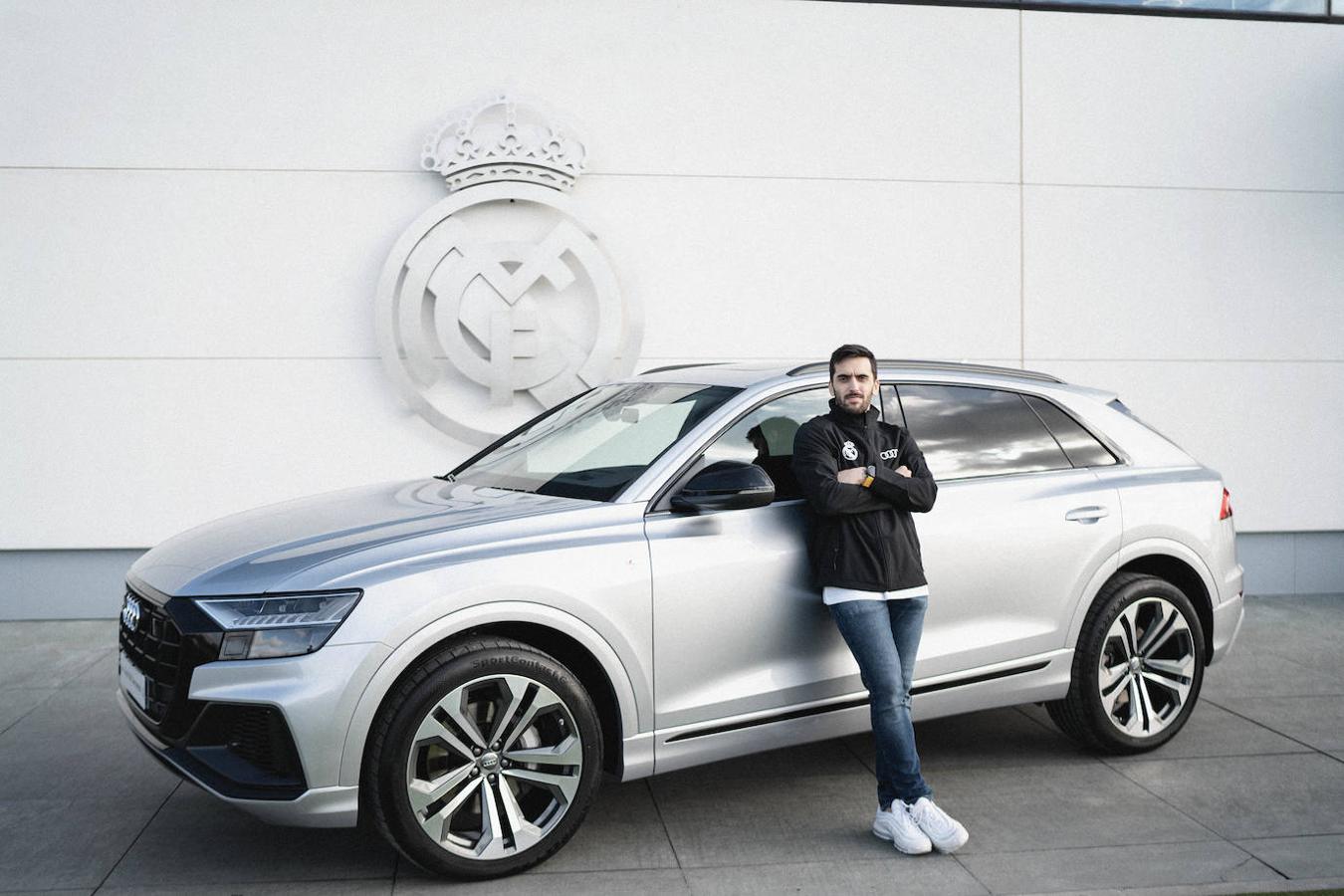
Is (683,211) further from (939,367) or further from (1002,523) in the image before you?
(1002,523)

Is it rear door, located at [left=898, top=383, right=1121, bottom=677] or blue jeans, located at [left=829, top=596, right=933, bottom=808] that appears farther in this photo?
rear door, located at [left=898, top=383, right=1121, bottom=677]

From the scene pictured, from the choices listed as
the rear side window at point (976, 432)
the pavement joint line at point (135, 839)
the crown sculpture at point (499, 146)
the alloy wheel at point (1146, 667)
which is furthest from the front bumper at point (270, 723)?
the crown sculpture at point (499, 146)

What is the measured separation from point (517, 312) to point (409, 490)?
377 cm

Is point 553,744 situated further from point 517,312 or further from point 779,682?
point 517,312

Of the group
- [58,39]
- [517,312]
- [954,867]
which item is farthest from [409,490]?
[58,39]

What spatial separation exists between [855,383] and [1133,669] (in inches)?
79.5

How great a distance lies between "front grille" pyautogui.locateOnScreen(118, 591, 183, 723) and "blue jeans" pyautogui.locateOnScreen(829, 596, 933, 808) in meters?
2.24

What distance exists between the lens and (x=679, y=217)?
29.4ft

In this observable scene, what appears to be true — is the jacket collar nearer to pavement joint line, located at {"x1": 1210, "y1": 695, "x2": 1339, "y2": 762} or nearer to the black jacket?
the black jacket

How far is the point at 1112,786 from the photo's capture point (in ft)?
16.8

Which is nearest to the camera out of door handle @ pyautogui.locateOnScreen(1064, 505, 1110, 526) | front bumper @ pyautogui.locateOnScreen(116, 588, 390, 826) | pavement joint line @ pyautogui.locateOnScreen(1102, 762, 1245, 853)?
front bumper @ pyautogui.locateOnScreen(116, 588, 390, 826)

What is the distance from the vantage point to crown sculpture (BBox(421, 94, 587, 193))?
Result: 28.0 feet

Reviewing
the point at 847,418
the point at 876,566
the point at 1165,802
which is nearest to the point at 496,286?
the point at 847,418

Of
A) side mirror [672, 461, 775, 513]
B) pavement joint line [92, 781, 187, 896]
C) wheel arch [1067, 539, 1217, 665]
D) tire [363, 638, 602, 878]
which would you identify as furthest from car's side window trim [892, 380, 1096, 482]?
pavement joint line [92, 781, 187, 896]
